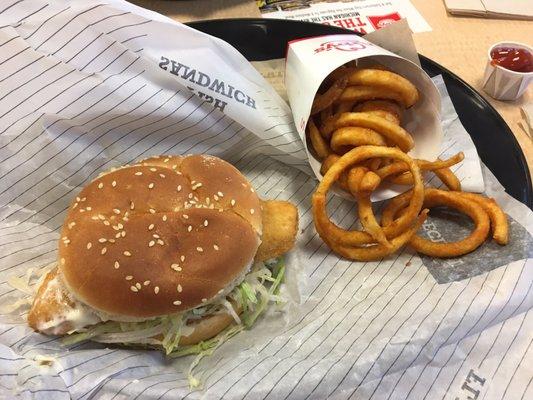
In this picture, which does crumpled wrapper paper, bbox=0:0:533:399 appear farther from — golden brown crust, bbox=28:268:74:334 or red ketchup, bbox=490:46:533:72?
red ketchup, bbox=490:46:533:72

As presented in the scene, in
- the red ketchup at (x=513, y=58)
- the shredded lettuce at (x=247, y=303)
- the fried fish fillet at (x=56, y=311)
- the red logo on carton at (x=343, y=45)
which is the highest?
the red logo on carton at (x=343, y=45)

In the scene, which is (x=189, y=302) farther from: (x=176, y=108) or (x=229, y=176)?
(x=176, y=108)

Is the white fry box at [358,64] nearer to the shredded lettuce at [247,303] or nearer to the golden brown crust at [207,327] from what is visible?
the shredded lettuce at [247,303]

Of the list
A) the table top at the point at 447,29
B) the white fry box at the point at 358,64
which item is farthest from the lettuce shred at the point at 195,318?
the table top at the point at 447,29

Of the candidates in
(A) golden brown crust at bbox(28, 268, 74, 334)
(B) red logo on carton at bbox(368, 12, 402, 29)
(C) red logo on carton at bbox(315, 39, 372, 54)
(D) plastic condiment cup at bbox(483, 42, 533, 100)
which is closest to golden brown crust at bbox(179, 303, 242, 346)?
(A) golden brown crust at bbox(28, 268, 74, 334)

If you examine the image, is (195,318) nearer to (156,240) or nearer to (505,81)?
(156,240)
